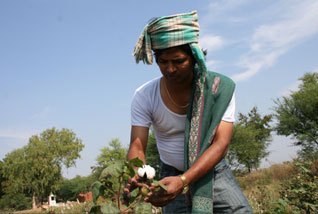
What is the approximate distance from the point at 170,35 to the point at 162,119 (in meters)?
0.68

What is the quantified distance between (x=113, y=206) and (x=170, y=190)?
2.11ft

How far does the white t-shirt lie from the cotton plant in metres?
0.99

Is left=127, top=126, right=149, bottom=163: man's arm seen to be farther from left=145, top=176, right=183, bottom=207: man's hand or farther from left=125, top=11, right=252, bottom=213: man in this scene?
left=145, top=176, right=183, bottom=207: man's hand

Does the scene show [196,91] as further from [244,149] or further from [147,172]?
[244,149]

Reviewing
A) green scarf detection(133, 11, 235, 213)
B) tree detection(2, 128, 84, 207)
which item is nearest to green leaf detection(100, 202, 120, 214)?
green scarf detection(133, 11, 235, 213)

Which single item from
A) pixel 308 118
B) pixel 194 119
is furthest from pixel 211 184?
pixel 308 118

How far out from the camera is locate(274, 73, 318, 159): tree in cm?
2353

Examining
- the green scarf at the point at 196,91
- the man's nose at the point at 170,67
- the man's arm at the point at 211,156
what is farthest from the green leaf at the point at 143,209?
the man's nose at the point at 170,67

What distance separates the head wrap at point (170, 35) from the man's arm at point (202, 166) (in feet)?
1.69

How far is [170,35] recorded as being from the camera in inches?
89.0

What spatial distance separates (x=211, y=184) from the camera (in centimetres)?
229

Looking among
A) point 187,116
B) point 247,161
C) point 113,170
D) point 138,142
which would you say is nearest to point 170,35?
point 187,116

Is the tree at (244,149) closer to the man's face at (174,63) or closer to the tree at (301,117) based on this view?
the tree at (301,117)

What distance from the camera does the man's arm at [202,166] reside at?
6.19 ft
